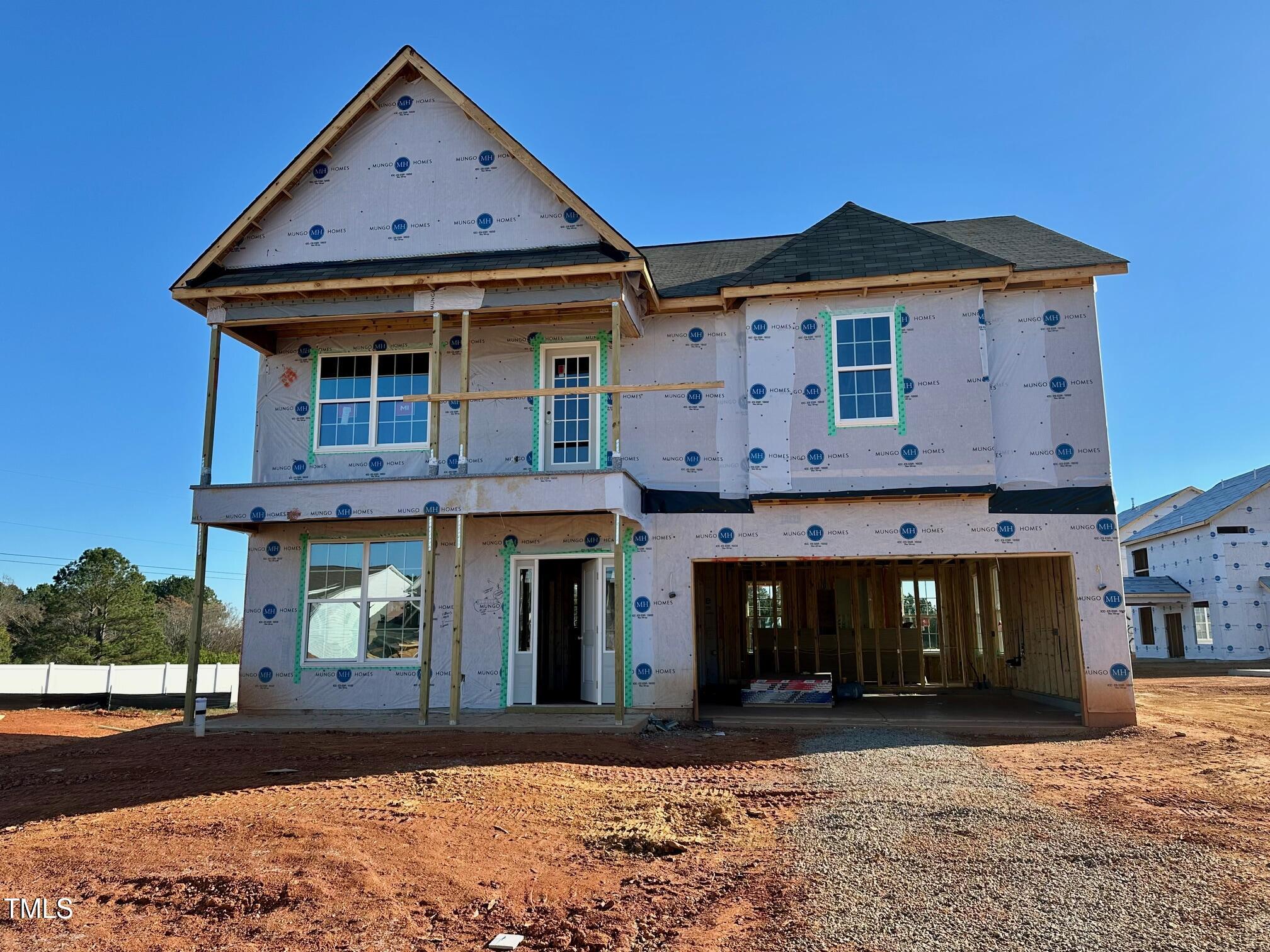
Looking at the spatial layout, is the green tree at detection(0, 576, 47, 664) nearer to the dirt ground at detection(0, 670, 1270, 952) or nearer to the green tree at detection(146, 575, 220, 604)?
the green tree at detection(146, 575, 220, 604)

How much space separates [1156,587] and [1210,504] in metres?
3.89

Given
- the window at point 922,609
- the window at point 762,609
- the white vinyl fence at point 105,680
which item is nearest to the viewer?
the window at point 922,609

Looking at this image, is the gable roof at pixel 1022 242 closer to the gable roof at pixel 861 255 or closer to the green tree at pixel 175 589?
the gable roof at pixel 861 255

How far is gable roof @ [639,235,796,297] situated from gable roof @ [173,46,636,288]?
225 cm

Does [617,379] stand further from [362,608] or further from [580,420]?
[362,608]

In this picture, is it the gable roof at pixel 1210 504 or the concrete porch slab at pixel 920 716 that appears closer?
the concrete porch slab at pixel 920 716

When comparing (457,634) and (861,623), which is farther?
(861,623)

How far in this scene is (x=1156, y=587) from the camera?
1411 inches

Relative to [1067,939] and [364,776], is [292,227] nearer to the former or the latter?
[364,776]

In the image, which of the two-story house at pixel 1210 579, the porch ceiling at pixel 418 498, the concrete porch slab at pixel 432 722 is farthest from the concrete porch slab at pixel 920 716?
the two-story house at pixel 1210 579

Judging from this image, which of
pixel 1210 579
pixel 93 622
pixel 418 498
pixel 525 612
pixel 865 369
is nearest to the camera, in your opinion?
pixel 418 498

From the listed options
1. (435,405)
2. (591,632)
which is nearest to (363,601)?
(435,405)

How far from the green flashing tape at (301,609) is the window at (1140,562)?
3814 cm

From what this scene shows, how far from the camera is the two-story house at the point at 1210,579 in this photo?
3189 centimetres
